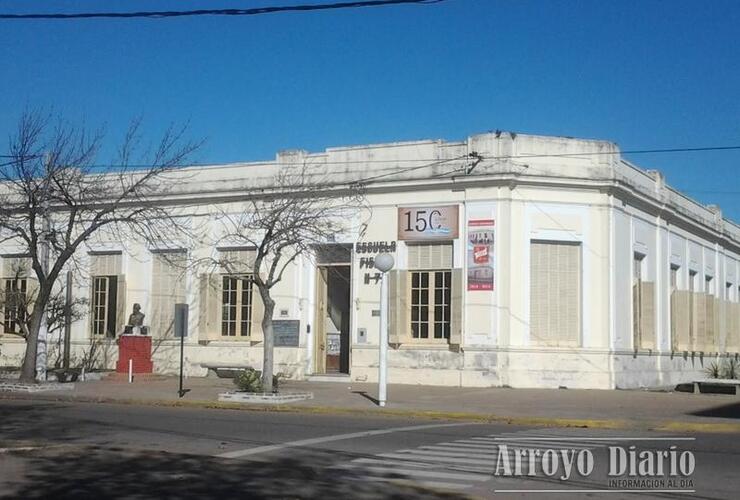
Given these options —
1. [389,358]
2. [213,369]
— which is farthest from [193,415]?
[213,369]

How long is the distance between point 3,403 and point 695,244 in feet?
85.7

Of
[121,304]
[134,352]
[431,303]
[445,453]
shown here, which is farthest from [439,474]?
[121,304]

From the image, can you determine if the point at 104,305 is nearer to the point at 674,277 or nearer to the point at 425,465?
the point at 674,277

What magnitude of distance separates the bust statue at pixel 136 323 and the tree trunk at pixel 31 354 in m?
5.17

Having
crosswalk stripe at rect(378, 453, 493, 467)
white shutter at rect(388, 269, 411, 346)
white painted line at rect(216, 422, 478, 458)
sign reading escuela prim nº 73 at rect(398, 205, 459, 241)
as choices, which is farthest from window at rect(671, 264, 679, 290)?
crosswalk stripe at rect(378, 453, 493, 467)

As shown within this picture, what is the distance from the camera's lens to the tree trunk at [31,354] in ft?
85.1

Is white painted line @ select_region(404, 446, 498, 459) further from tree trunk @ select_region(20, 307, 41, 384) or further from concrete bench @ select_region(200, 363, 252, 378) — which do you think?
concrete bench @ select_region(200, 363, 252, 378)

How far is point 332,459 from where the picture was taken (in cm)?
1263

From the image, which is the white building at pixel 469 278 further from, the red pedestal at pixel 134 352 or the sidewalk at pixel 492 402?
Result: the sidewalk at pixel 492 402

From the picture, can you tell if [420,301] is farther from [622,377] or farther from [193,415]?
[193,415]

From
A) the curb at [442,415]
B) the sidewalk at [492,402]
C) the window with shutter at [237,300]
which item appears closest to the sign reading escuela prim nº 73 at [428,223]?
the sidewalk at [492,402]

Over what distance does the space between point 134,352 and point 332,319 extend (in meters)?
6.59

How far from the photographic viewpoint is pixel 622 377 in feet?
91.4

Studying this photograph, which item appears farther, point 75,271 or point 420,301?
point 75,271
